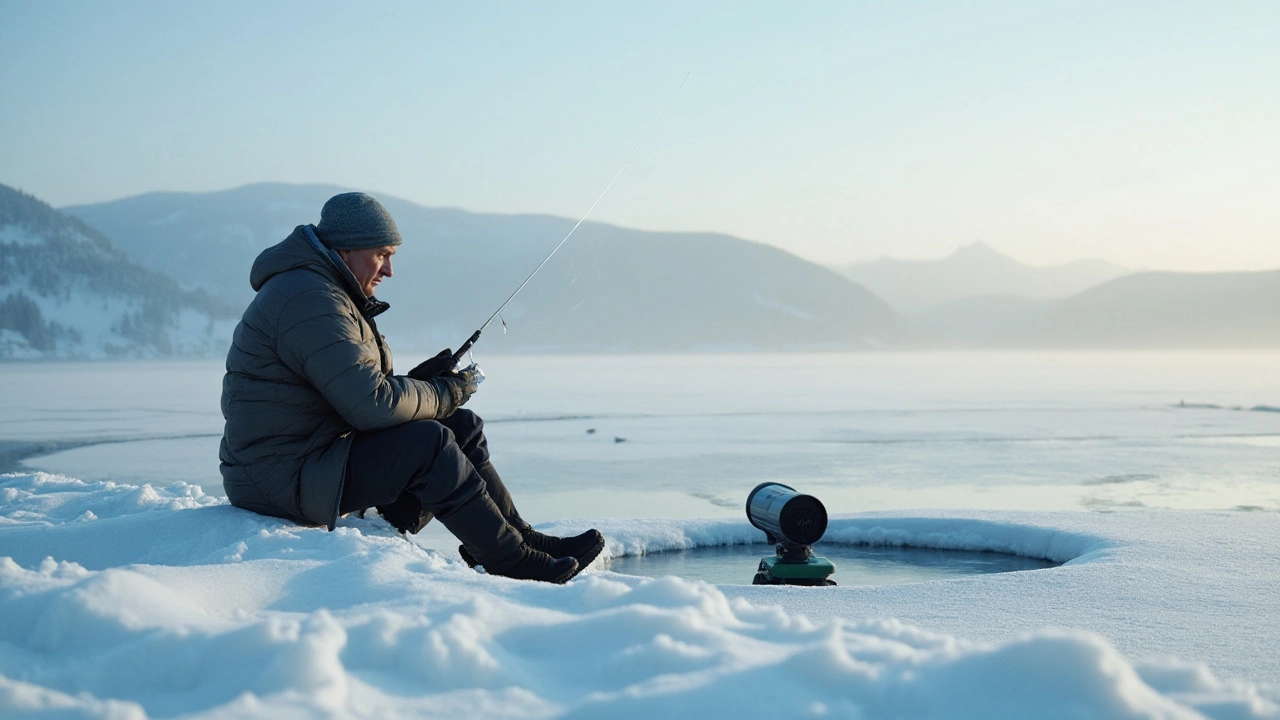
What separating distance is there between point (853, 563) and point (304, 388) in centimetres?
357

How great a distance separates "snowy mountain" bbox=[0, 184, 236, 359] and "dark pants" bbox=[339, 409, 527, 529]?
89.1 m

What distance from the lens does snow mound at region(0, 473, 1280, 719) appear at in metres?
1.71

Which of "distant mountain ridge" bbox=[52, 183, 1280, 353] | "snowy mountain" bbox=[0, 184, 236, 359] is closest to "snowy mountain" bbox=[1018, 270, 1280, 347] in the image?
"distant mountain ridge" bbox=[52, 183, 1280, 353]

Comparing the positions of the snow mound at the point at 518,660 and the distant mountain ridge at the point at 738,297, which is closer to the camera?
the snow mound at the point at 518,660

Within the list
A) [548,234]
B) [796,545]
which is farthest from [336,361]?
[548,234]

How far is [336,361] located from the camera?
10.2ft

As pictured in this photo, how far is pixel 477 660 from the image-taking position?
1.88 metres

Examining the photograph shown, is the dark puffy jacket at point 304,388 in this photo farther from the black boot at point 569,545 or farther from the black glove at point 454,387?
the black boot at point 569,545

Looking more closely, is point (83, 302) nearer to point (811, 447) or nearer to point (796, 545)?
point (811, 447)

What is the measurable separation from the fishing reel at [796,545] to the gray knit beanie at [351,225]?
8.47 feet

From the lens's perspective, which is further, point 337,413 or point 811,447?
point 811,447

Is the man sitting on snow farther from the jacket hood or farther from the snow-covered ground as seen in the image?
the snow-covered ground

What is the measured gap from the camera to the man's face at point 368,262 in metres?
3.43

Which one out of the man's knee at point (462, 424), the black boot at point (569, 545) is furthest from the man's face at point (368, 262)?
the black boot at point (569, 545)
